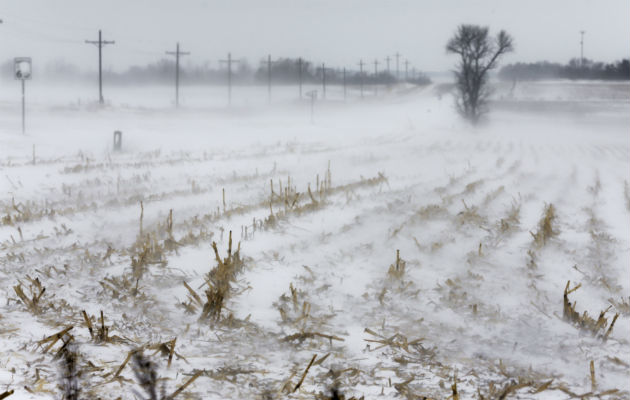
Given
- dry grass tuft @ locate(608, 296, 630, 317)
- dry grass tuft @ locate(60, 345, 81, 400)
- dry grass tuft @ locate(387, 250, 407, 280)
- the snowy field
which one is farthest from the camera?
dry grass tuft @ locate(387, 250, 407, 280)

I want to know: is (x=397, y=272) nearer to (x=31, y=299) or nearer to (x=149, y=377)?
(x=149, y=377)

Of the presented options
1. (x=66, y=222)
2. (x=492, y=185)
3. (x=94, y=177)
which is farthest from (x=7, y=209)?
(x=492, y=185)

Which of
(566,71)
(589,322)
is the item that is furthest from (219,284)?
(566,71)

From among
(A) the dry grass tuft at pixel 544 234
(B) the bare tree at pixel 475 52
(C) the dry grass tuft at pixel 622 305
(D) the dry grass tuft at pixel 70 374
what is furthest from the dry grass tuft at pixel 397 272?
(B) the bare tree at pixel 475 52

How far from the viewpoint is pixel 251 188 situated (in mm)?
10031

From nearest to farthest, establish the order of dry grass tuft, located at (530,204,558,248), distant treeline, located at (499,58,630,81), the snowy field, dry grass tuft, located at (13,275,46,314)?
the snowy field < dry grass tuft, located at (13,275,46,314) < dry grass tuft, located at (530,204,558,248) < distant treeline, located at (499,58,630,81)

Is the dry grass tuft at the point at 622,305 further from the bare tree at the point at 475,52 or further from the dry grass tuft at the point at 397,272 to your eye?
the bare tree at the point at 475,52

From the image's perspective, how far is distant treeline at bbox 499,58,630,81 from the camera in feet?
239

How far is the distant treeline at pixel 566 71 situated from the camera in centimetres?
7295

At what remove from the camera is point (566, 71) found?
87.8 metres

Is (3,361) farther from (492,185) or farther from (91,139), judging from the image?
(91,139)

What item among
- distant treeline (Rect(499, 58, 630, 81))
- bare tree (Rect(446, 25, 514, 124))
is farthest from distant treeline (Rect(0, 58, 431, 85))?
bare tree (Rect(446, 25, 514, 124))

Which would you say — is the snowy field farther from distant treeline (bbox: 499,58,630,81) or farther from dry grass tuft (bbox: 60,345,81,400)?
distant treeline (bbox: 499,58,630,81)

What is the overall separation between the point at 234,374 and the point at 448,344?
4.33 ft
